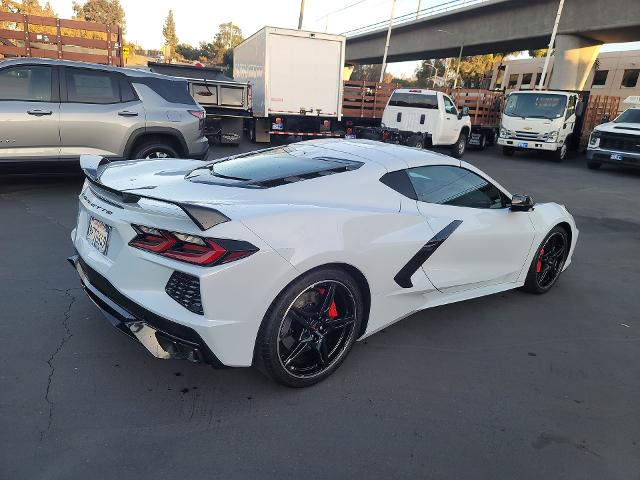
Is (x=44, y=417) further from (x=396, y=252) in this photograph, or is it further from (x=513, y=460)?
(x=513, y=460)

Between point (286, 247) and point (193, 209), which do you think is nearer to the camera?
point (193, 209)

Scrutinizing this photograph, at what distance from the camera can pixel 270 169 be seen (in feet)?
10.6

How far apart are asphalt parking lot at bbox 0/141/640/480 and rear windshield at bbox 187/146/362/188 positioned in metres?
1.20

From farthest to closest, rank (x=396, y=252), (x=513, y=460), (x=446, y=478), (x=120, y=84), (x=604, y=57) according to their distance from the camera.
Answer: (x=604, y=57), (x=120, y=84), (x=396, y=252), (x=513, y=460), (x=446, y=478)

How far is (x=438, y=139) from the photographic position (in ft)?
48.9

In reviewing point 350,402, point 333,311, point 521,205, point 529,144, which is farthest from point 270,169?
point 529,144

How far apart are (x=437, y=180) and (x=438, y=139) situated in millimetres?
12048

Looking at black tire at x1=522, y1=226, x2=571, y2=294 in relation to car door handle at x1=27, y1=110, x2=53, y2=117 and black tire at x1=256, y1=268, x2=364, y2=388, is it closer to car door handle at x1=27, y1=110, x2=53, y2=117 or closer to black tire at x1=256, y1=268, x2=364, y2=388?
black tire at x1=256, y1=268, x2=364, y2=388

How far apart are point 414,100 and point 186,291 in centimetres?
1410

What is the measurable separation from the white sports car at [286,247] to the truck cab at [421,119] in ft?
35.7

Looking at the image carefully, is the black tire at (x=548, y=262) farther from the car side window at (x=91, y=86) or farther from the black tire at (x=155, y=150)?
the car side window at (x=91, y=86)

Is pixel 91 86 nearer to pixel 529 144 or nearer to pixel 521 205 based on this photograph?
pixel 521 205

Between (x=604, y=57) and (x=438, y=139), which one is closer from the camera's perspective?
(x=438, y=139)

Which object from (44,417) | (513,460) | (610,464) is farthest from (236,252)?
(610,464)
